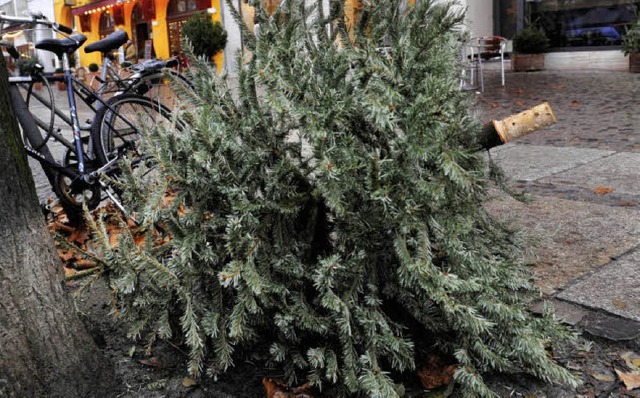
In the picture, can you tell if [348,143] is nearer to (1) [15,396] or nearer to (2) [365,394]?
(2) [365,394]

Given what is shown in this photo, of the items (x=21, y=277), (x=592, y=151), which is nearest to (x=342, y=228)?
(x=21, y=277)

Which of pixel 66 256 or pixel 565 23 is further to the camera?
pixel 565 23

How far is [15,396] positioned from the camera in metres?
1.88

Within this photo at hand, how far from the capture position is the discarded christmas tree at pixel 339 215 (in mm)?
1779

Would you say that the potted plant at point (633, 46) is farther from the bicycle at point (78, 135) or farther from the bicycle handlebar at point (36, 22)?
the bicycle handlebar at point (36, 22)

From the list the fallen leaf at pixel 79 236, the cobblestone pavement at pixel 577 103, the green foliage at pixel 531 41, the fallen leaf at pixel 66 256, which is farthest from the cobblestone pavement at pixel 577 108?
the fallen leaf at pixel 79 236

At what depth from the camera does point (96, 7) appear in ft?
81.4

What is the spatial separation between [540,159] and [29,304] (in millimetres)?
4565

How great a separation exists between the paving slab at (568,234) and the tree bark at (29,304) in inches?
60.4

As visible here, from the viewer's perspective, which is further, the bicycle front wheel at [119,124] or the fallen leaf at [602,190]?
the fallen leaf at [602,190]

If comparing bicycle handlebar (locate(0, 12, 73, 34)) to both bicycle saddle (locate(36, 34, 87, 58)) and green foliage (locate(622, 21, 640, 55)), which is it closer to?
bicycle saddle (locate(36, 34, 87, 58))

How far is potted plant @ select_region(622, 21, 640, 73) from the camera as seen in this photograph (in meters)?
12.1

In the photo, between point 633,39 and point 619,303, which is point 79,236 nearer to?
point 619,303

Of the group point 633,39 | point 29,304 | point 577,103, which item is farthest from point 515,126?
point 633,39
